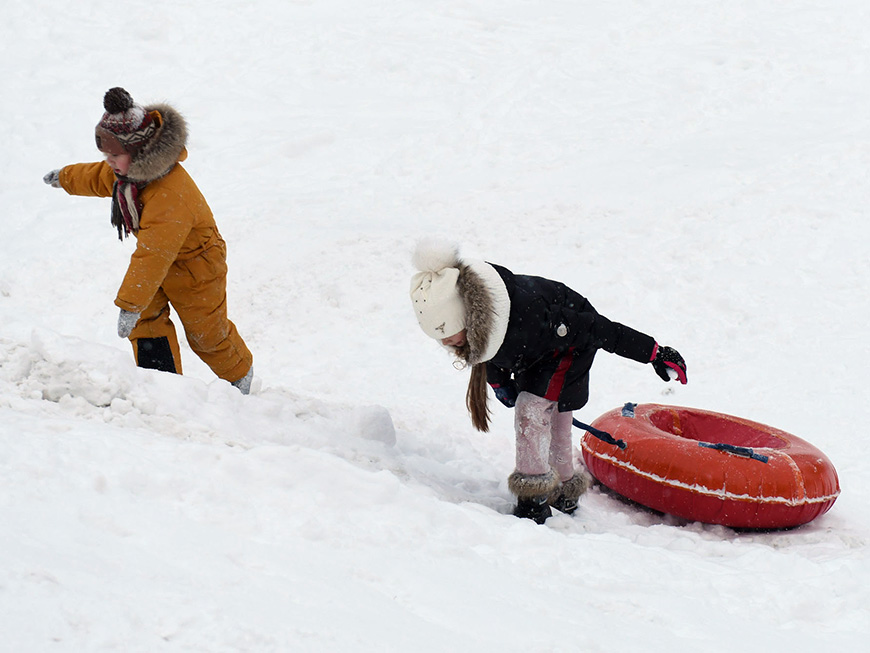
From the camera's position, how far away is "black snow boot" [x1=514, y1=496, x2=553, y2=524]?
3.61 meters

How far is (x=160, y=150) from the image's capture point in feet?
12.6

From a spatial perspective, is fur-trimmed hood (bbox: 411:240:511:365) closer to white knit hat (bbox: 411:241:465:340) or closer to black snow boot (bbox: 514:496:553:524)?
white knit hat (bbox: 411:241:465:340)

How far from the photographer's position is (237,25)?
10508 millimetres

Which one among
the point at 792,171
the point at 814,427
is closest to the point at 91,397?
the point at 814,427

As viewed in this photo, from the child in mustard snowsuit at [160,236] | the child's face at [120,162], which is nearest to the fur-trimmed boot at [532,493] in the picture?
the child in mustard snowsuit at [160,236]

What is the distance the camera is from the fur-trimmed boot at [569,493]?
3.97 meters

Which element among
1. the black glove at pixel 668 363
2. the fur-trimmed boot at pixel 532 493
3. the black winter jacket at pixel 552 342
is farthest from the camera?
the black glove at pixel 668 363

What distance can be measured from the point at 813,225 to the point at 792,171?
94 centimetres

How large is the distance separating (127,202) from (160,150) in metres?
0.32

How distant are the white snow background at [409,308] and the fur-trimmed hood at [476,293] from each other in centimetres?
67

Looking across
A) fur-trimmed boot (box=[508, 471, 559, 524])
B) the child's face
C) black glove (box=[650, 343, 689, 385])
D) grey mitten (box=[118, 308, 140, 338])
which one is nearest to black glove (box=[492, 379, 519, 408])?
fur-trimmed boot (box=[508, 471, 559, 524])

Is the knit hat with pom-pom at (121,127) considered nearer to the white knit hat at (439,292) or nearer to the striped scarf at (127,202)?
the striped scarf at (127,202)

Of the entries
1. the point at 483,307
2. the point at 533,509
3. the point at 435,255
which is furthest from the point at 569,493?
the point at 435,255

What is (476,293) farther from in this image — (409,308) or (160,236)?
(409,308)
